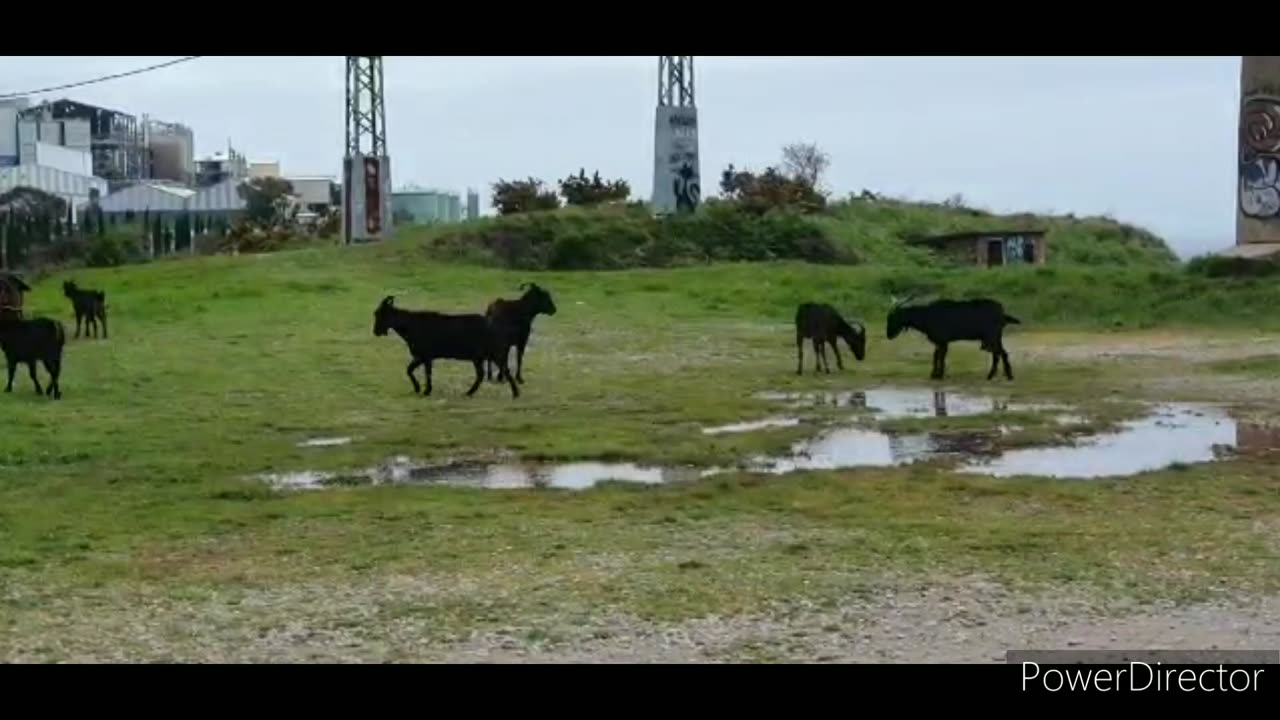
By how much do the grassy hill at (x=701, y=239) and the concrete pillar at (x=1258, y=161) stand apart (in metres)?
8.55

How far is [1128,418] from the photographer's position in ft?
50.6

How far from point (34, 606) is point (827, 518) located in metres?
4.78

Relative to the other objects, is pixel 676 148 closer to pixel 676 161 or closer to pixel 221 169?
pixel 676 161

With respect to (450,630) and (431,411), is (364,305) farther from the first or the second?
(450,630)

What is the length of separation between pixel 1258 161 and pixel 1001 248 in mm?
14373

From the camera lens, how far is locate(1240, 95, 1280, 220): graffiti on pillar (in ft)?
105

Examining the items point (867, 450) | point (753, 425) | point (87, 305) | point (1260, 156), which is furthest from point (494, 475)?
point (1260, 156)

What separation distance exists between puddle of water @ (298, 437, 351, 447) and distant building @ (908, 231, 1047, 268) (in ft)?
110

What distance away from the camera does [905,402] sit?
17.1 m

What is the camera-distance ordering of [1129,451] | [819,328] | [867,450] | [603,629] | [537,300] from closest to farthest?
[603,629], [1129,451], [867,450], [537,300], [819,328]

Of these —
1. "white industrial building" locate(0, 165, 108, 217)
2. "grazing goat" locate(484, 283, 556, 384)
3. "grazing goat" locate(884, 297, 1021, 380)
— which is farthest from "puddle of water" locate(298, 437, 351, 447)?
"white industrial building" locate(0, 165, 108, 217)

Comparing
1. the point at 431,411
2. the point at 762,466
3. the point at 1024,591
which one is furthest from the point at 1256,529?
the point at 431,411

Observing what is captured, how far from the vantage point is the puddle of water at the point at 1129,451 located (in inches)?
480

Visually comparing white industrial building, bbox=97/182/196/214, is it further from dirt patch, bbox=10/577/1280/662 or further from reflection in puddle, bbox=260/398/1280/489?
dirt patch, bbox=10/577/1280/662
